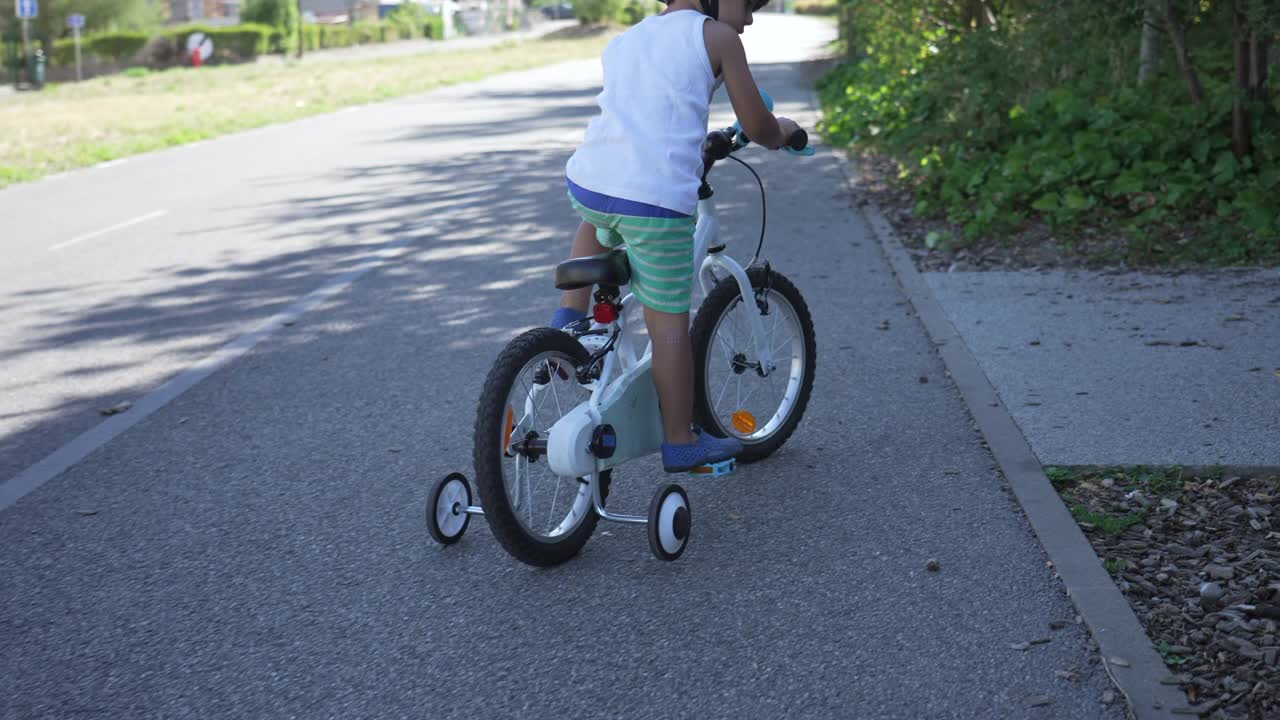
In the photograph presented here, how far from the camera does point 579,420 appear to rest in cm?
411

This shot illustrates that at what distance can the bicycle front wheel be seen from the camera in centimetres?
483

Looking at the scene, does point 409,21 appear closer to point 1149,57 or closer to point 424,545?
point 1149,57

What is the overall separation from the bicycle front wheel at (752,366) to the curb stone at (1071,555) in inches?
31.9

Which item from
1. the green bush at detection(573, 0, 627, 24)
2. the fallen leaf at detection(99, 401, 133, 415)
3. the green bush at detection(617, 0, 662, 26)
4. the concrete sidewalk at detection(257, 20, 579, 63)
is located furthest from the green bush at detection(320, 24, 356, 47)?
the fallen leaf at detection(99, 401, 133, 415)

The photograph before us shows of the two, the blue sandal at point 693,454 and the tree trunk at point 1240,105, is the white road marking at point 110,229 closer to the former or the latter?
the blue sandal at point 693,454

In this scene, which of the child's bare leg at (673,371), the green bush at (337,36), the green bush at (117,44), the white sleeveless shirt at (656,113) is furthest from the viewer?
the green bush at (337,36)

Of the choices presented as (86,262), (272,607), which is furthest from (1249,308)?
(86,262)

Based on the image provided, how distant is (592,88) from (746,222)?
18736mm

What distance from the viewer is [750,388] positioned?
5.14 meters

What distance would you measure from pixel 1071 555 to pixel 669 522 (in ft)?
4.08

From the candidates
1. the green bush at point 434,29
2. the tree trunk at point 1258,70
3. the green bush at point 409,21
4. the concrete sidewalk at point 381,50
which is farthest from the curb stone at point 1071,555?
the green bush at point 434,29

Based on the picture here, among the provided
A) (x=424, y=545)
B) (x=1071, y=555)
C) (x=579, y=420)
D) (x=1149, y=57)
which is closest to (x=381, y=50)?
(x=1149, y=57)

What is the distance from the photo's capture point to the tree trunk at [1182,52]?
950 cm

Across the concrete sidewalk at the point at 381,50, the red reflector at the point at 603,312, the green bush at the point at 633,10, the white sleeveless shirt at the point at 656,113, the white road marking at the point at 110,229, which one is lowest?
the white road marking at the point at 110,229
